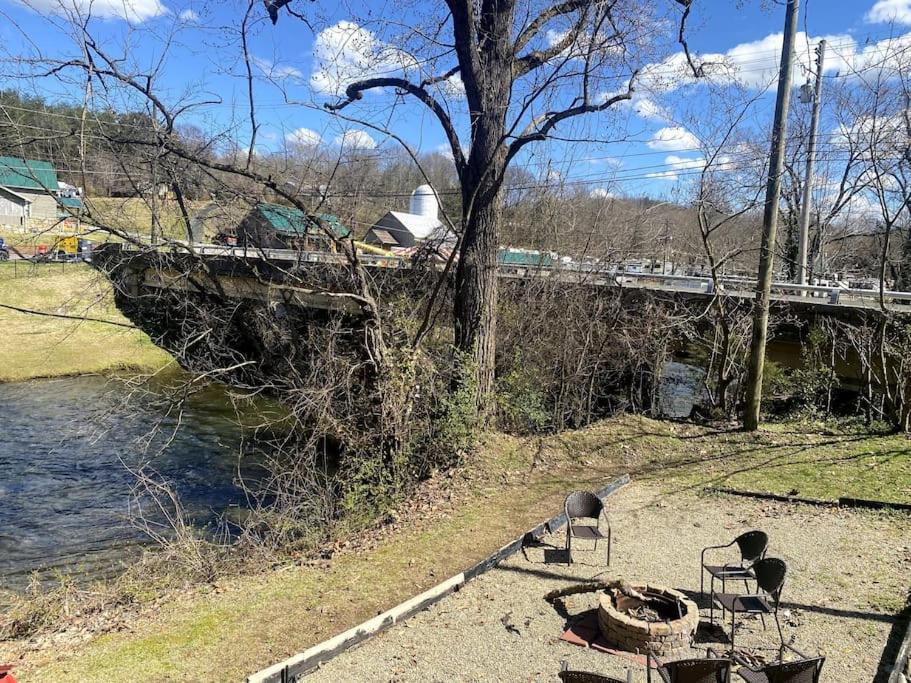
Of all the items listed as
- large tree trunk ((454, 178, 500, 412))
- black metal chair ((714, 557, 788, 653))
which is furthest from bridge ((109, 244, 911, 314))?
black metal chair ((714, 557, 788, 653))

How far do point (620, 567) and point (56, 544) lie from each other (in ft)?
29.2

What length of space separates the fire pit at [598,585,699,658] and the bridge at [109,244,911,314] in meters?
5.76

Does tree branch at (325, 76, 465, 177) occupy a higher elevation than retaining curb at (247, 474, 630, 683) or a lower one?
higher

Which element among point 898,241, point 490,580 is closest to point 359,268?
point 490,580

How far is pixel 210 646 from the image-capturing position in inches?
230

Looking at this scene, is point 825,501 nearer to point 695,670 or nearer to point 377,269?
point 695,670

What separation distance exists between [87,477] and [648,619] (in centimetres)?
1244

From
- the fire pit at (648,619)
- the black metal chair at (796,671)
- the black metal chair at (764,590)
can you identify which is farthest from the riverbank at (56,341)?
the black metal chair at (796,671)

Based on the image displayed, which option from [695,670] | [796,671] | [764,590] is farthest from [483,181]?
[796,671]

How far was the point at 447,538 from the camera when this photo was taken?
856 centimetres

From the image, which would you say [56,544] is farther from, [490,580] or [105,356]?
[105,356]

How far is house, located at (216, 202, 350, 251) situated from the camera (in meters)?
10.1

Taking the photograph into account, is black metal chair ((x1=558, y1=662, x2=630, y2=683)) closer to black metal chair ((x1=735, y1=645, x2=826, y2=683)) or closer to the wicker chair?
the wicker chair

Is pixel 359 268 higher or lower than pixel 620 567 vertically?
higher
